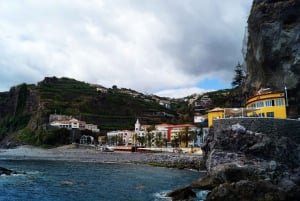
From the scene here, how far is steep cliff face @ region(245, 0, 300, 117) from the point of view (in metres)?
56.9

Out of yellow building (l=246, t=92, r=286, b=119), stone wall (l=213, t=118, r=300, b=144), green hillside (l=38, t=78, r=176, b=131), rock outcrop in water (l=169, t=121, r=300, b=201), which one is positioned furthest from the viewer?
green hillside (l=38, t=78, r=176, b=131)

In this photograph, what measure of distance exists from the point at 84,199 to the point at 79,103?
525ft

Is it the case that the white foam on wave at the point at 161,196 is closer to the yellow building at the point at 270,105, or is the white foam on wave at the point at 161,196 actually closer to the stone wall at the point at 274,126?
the stone wall at the point at 274,126

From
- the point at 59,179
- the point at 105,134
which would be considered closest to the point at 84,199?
the point at 59,179

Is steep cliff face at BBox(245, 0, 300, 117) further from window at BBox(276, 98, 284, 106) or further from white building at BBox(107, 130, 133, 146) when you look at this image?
white building at BBox(107, 130, 133, 146)

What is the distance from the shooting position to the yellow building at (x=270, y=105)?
45.2 metres

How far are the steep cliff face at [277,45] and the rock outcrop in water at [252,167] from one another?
80.2 ft

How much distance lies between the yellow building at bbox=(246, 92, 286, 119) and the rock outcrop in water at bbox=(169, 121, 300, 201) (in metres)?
14.7

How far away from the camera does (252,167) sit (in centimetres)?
2900

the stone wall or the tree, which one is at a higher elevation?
the tree

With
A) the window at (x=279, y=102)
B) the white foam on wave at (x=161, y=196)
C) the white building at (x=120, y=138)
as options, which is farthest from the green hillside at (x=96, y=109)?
the white foam on wave at (x=161, y=196)

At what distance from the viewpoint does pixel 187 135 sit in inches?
4387

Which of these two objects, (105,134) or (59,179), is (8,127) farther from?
(59,179)

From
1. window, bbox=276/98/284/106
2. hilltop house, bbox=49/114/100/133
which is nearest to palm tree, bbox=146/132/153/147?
hilltop house, bbox=49/114/100/133
